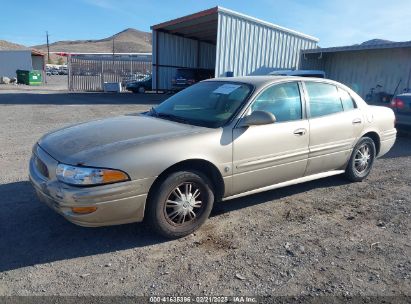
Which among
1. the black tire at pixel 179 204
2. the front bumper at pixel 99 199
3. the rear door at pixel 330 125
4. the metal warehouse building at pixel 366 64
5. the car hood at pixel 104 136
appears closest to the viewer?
the front bumper at pixel 99 199

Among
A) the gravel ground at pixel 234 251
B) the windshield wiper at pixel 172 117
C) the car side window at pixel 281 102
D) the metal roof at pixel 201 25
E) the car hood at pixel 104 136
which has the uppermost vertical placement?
the metal roof at pixel 201 25

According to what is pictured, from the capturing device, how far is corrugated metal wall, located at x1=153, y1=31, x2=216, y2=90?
2247cm

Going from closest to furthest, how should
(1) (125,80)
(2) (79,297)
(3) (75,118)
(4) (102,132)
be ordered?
(2) (79,297), (4) (102,132), (3) (75,118), (1) (125,80)

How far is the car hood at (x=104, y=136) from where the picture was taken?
10.6 ft

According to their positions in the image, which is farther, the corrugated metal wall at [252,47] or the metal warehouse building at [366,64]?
the corrugated metal wall at [252,47]

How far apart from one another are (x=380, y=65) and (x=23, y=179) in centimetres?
1634

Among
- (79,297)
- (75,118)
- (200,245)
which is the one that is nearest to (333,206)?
(200,245)

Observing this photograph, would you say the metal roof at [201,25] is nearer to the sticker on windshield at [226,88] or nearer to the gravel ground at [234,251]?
the sticker on windshield at [226,88]

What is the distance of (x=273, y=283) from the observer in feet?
9.44

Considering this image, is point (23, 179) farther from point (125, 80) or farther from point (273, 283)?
point (125, 80)

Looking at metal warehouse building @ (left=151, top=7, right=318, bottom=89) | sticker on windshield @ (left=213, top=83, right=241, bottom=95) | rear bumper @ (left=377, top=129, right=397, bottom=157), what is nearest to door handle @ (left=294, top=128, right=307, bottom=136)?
sticker on windshield @ (left=213, top=83, right=241, bottom=95)

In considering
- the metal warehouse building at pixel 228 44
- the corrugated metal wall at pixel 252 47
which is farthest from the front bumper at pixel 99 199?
the corrugated metal wall at pixel 252 47

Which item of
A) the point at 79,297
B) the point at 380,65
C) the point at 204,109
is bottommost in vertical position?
the point at 79,297

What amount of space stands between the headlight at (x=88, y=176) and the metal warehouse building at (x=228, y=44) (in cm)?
1386
